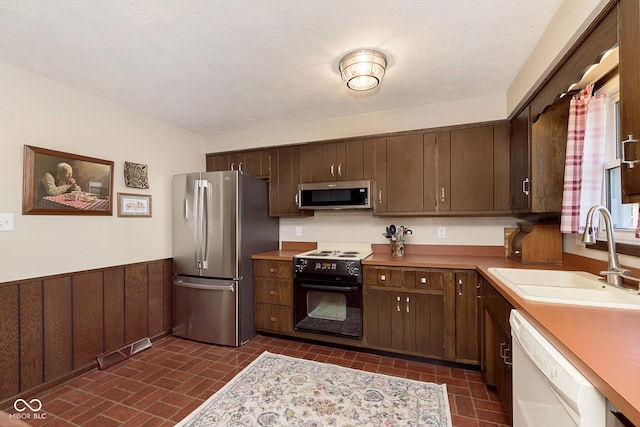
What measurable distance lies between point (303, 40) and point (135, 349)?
3128 millimetres

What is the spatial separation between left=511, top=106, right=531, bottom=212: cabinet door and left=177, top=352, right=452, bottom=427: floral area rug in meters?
1.62

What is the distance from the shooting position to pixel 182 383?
88.7 inches

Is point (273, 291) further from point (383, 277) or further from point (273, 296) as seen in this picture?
point (383, 277)

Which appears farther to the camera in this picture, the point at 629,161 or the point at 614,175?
the point at 614,175

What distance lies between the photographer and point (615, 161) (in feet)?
5.77

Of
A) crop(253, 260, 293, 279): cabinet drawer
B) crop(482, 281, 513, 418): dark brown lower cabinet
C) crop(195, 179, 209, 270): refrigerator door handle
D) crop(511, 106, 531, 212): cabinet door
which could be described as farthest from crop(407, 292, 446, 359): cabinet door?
crop(195, 179, 209, 270): refrigerator door handle

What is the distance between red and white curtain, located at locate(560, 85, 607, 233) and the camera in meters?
1.72

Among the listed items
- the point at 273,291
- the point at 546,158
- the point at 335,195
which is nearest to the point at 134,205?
the point at 273,291

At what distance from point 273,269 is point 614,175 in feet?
9.33

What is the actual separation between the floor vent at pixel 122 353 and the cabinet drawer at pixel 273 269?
4.21ft

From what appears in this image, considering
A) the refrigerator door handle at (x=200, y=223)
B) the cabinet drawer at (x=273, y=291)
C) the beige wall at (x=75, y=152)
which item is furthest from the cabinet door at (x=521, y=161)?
the beige wall at (x=75, y=152)

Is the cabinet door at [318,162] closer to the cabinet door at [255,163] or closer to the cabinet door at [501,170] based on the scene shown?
the cabinet door at [255,163]

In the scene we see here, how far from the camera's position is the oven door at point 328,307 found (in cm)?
272

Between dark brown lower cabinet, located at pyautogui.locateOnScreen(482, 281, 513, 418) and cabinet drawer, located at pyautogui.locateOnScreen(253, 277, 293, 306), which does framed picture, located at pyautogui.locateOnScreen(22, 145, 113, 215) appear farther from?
dark brown lower cabinet, located at pyautogui.locateOnScreen(482, 281, 513, 418)
